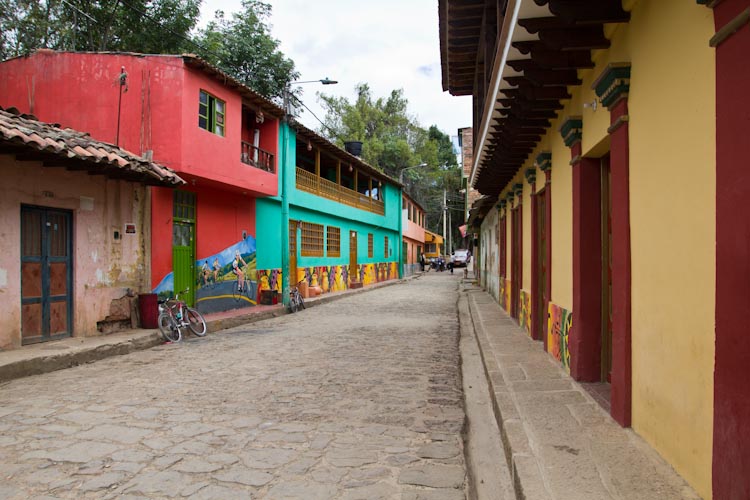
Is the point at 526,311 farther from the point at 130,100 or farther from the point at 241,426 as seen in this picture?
the point at 130,100

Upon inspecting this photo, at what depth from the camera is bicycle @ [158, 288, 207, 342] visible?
9773 mm

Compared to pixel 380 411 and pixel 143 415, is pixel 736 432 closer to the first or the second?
pixel 380 411

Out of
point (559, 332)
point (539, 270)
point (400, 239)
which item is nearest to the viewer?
point (559, 332)

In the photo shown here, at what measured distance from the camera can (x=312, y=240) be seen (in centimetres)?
2006

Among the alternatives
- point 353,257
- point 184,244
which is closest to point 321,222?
point 353,257

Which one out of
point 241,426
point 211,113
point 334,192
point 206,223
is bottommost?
point 241,426

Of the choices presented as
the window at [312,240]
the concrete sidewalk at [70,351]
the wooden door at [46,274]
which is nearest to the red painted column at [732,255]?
the concrete sidewalk at [70,351]

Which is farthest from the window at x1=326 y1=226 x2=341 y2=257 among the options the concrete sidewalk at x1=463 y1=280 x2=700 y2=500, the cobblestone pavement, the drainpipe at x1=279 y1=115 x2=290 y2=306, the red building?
the concrete sidewalk at x1=463 y1=280 x2=700 y2=500

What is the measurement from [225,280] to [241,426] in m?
9.53

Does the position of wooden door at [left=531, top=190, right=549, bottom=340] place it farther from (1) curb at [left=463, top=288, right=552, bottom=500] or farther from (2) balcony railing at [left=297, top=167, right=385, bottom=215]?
(2) balcony railing at [left=297, top=167, right=385, bottom=215]

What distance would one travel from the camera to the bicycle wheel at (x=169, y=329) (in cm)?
970

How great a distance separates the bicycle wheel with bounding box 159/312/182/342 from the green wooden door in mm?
1954

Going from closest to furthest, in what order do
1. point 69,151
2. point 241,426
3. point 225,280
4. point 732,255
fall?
point 732,255
point 241,426
point 69,151
point 225,280

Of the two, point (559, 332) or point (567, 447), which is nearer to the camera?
point (567, 447)
